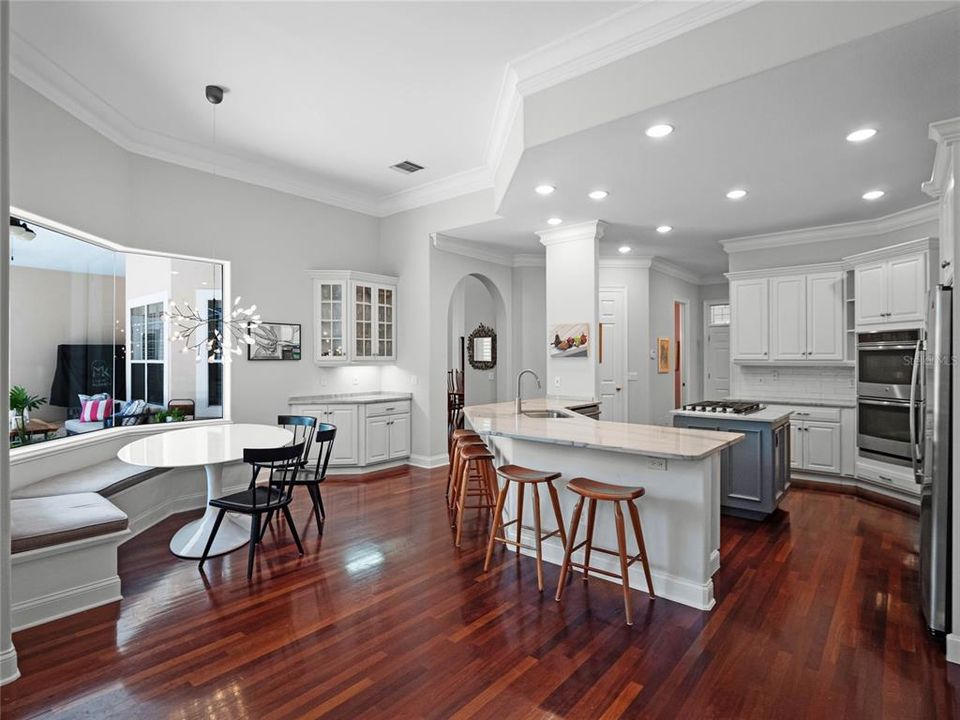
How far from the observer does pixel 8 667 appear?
2.20 m

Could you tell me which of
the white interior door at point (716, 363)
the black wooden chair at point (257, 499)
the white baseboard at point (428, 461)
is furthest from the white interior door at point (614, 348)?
the black wooden chair at point (257, 499)

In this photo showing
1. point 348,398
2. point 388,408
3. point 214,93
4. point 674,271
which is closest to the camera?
point 214,93

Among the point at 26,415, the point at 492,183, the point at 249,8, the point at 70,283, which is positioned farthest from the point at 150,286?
the point at 492,183

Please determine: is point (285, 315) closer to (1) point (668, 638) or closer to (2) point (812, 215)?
(1) point (668, 638)

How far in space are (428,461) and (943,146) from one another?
5.36 m

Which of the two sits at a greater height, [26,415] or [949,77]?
[949,77]

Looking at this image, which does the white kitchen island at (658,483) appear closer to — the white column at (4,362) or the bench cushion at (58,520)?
the bench cushion at (58,520)

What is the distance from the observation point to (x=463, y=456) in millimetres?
3914

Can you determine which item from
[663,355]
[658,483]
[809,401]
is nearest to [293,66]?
[658,483]

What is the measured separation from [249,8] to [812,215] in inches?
210

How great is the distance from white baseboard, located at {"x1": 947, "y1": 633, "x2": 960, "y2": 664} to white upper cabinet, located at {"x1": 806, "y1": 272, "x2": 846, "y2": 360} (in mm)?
3968

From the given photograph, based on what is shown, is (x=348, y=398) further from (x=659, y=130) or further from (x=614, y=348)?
(x=659, y=130)

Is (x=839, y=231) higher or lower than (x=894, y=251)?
higher

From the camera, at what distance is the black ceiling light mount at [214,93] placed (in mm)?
3812
